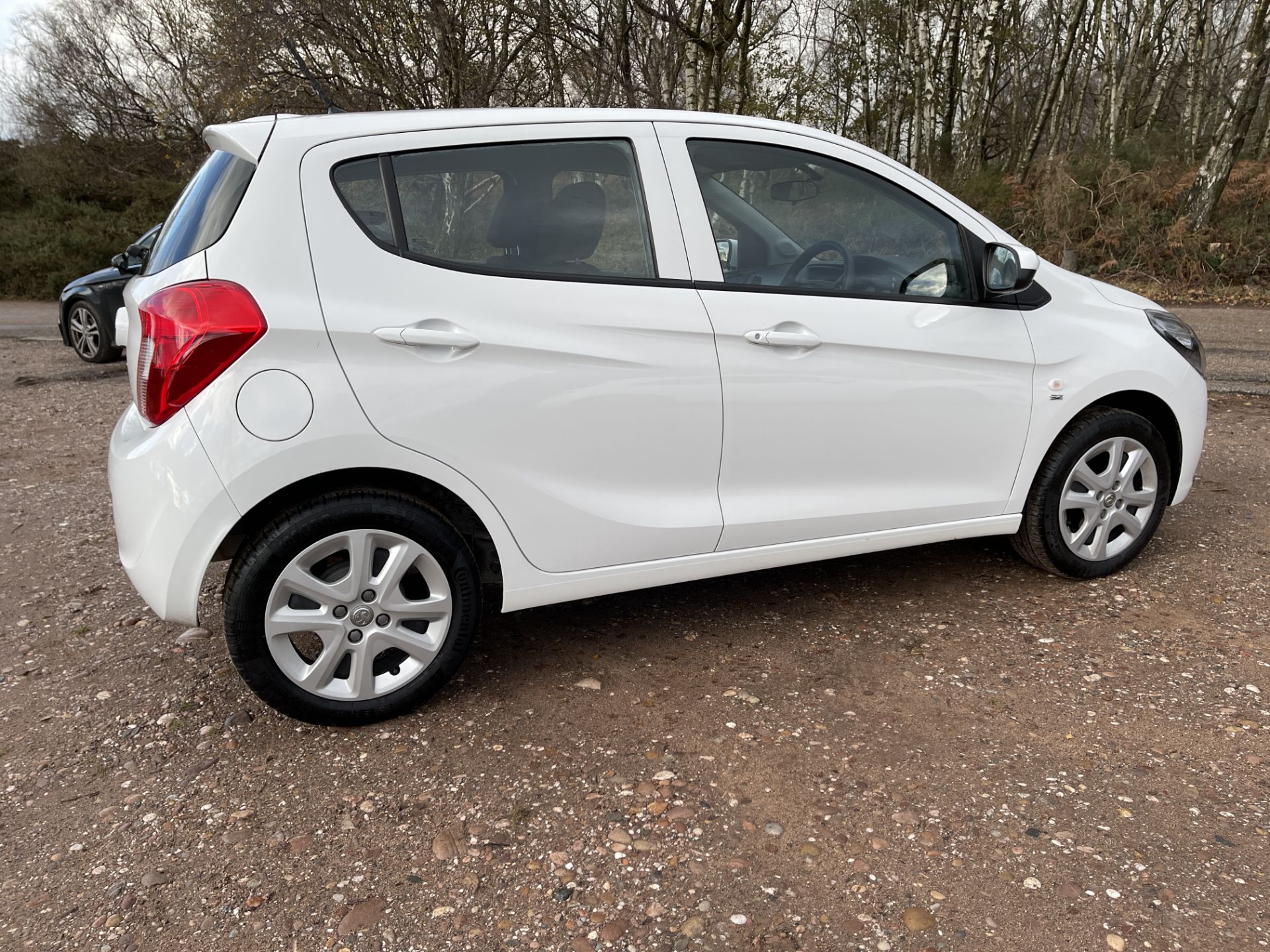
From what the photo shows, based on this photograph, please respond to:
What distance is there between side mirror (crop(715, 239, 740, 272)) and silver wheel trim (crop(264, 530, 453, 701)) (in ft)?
4.43

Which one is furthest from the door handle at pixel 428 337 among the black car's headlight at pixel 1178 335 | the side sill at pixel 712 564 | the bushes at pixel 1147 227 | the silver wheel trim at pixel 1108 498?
the bushes at pixel 1147 227

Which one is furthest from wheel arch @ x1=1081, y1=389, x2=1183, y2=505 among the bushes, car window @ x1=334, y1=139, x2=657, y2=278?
the bushes

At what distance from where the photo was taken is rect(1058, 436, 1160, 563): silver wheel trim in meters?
3.87

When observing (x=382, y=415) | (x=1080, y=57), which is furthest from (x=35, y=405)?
(x=1080, y=57)

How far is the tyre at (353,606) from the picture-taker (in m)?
2.77

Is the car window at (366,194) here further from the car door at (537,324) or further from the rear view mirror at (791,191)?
the rear view mirror at (791,191)

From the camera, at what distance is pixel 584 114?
3129 millimetres

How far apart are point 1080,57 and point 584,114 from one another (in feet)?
77.1

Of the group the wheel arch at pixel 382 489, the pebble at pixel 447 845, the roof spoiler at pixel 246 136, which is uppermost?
the roof spoiler at pixel 246 136

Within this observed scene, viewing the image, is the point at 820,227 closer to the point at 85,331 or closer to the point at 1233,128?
the point at 85,331

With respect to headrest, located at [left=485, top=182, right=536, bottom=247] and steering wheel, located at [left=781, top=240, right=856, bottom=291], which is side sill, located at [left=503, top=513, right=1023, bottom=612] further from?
headrest, located at [left=485, top=182, right=536, bottom=247]

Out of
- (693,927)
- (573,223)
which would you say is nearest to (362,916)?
(693,927)

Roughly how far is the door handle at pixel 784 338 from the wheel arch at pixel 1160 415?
137cm

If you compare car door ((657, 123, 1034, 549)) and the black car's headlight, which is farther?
the black car's headlight
